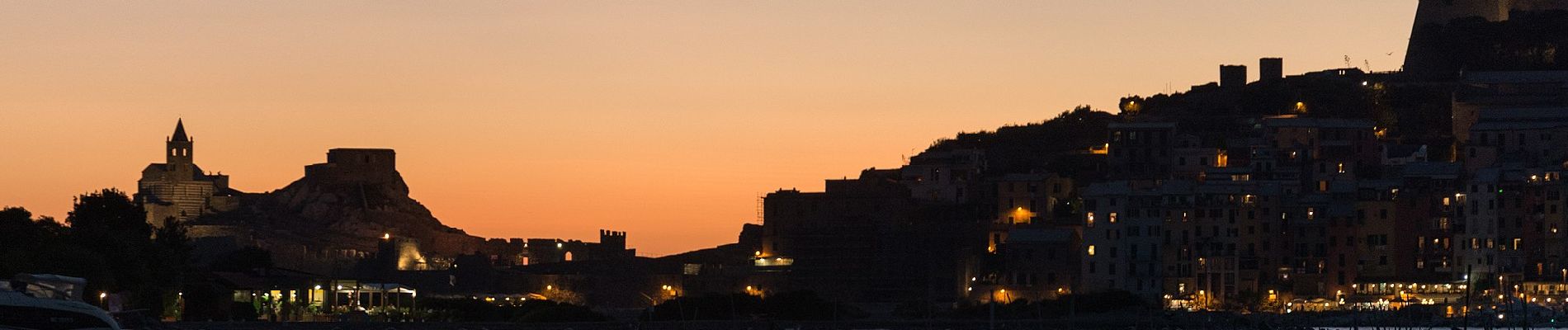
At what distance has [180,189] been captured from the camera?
16350 centimetres

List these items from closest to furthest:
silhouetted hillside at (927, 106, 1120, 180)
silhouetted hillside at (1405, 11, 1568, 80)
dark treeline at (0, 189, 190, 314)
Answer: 1. dark treeline at (0, 189, 190, 314)
2. silhouetted hillside at (927, 106, 1120, 180)
3. silhouetted hillside at (1405, 11, 1568, 80)

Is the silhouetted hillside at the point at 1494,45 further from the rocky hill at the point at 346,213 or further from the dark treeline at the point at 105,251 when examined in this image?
the dark treeline at the point at 105,251

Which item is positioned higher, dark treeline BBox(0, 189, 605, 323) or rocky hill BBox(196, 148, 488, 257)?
rocky hill BBox(196, 148, 488, 257)

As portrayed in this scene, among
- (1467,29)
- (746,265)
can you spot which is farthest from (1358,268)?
(1467,29)

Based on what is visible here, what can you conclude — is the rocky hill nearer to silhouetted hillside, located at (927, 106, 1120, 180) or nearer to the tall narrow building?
the tall narrow building

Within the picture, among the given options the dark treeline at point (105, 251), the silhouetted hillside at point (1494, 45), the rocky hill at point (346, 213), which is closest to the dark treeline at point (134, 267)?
the dark treeline at point (105, 251)

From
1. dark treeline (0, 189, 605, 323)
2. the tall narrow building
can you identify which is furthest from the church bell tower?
dark treeline (0, 189, 605, 323)

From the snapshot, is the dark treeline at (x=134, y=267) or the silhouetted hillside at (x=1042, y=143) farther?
the silhouetted hillside at (x=1042, y=143)

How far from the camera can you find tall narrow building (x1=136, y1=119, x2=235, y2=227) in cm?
16012

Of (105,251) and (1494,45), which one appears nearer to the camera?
(105,251)

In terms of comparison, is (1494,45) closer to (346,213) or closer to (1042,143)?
(1042,143)

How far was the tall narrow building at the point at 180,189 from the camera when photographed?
16012 cm

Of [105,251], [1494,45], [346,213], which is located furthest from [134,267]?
[1494,45]

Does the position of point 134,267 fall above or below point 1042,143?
below
